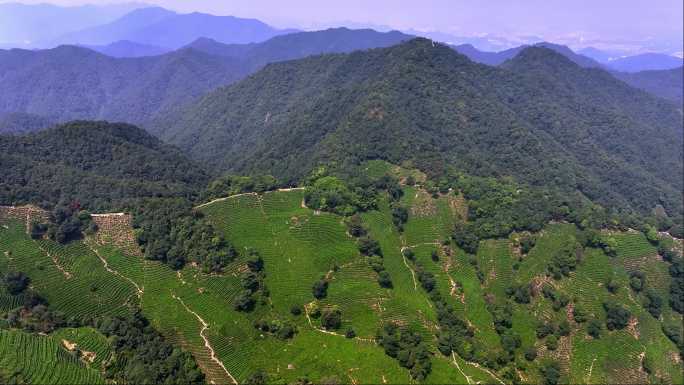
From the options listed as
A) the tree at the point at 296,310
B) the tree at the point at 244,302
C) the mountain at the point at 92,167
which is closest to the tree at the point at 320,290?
the tree at the point at 296,310

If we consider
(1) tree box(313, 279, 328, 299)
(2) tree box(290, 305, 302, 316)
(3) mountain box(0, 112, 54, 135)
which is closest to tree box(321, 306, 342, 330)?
(2) tree box(290, 305, 302, 316)

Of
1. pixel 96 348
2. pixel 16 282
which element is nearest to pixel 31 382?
pixel 96 348

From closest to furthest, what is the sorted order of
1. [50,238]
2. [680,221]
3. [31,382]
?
[31,382] → [50,238] → [680,221]

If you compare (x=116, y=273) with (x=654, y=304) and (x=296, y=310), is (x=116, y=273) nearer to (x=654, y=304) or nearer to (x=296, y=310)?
(x=296, y=310)

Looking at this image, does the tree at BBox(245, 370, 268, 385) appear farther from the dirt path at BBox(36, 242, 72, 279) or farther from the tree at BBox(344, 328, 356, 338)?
the dirt path at BBox(36, 242, 72, 279)

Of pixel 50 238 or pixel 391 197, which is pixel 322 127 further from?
pixel 50 238

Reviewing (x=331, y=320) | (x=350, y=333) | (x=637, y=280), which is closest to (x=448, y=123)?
(x=637, y=280)

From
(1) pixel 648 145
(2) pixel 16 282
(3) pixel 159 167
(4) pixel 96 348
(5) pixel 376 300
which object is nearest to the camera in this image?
(4) pixel 96 348
